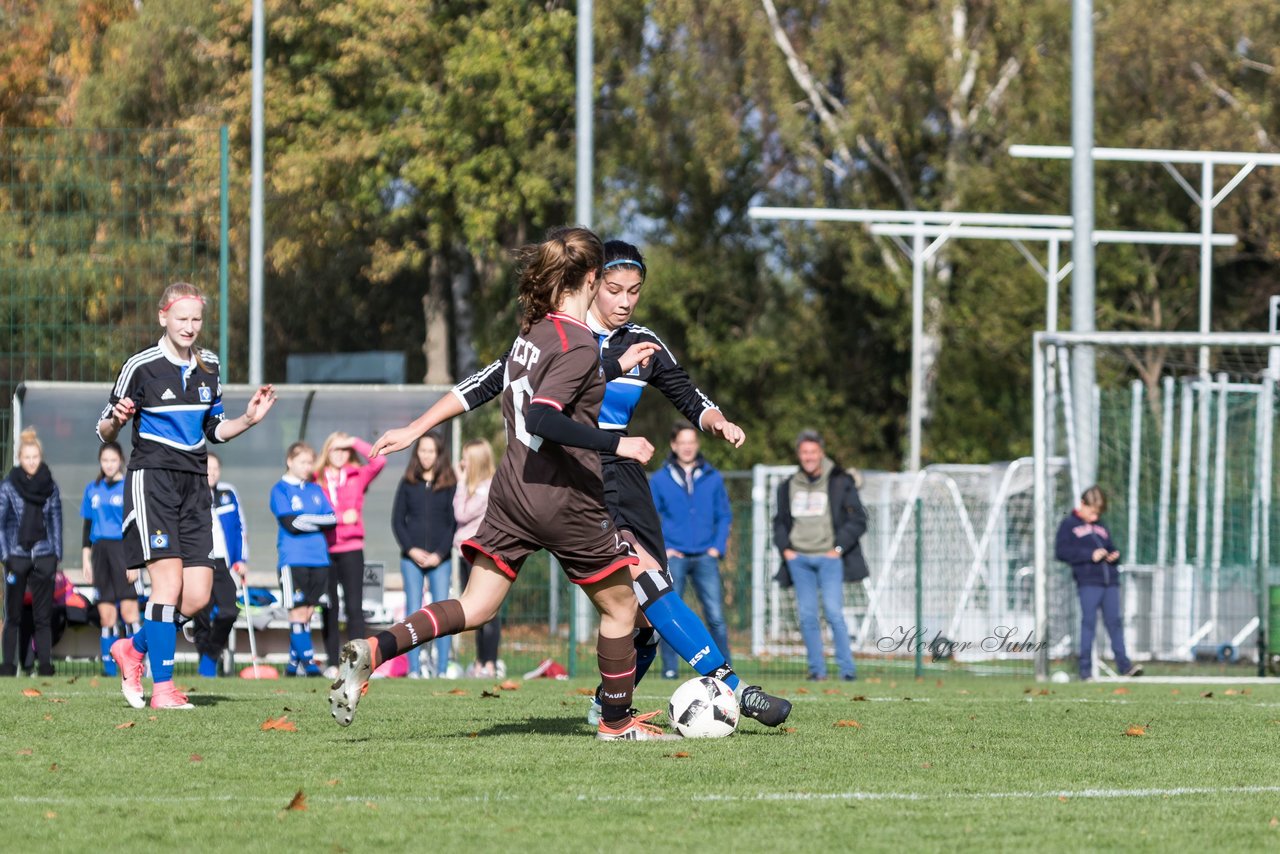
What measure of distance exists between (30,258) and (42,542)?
3.10 meters

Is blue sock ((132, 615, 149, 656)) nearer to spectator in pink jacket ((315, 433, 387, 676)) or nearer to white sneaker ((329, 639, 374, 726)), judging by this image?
white sneaker ((329, 639, 374, 726))

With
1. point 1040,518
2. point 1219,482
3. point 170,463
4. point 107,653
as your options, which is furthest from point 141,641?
point 1219,482

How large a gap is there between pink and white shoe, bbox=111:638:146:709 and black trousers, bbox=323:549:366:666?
5.16 m

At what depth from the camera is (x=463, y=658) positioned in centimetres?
1764

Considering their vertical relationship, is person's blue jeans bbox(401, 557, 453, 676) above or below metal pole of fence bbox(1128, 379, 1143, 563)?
below

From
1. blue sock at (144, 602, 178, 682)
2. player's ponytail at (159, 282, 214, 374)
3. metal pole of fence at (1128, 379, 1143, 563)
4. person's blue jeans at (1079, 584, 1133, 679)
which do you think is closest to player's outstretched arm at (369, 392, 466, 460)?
player's ponytail at (159, 282, 214, 374)

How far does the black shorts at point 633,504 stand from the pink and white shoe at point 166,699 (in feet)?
7.92

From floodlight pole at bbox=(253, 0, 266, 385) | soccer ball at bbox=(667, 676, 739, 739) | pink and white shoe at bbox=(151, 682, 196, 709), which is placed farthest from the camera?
floodlight pole at bbox=(253, 0, 266, 385)

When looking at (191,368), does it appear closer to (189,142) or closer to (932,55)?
(189,142)

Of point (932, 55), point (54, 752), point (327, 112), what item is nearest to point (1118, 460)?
point (54, 752)

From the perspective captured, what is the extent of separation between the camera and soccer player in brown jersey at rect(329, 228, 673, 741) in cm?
729

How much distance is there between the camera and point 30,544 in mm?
15180

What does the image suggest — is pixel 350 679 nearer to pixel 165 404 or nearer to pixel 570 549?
pixel 570 549

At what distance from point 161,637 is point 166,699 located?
30 cm
